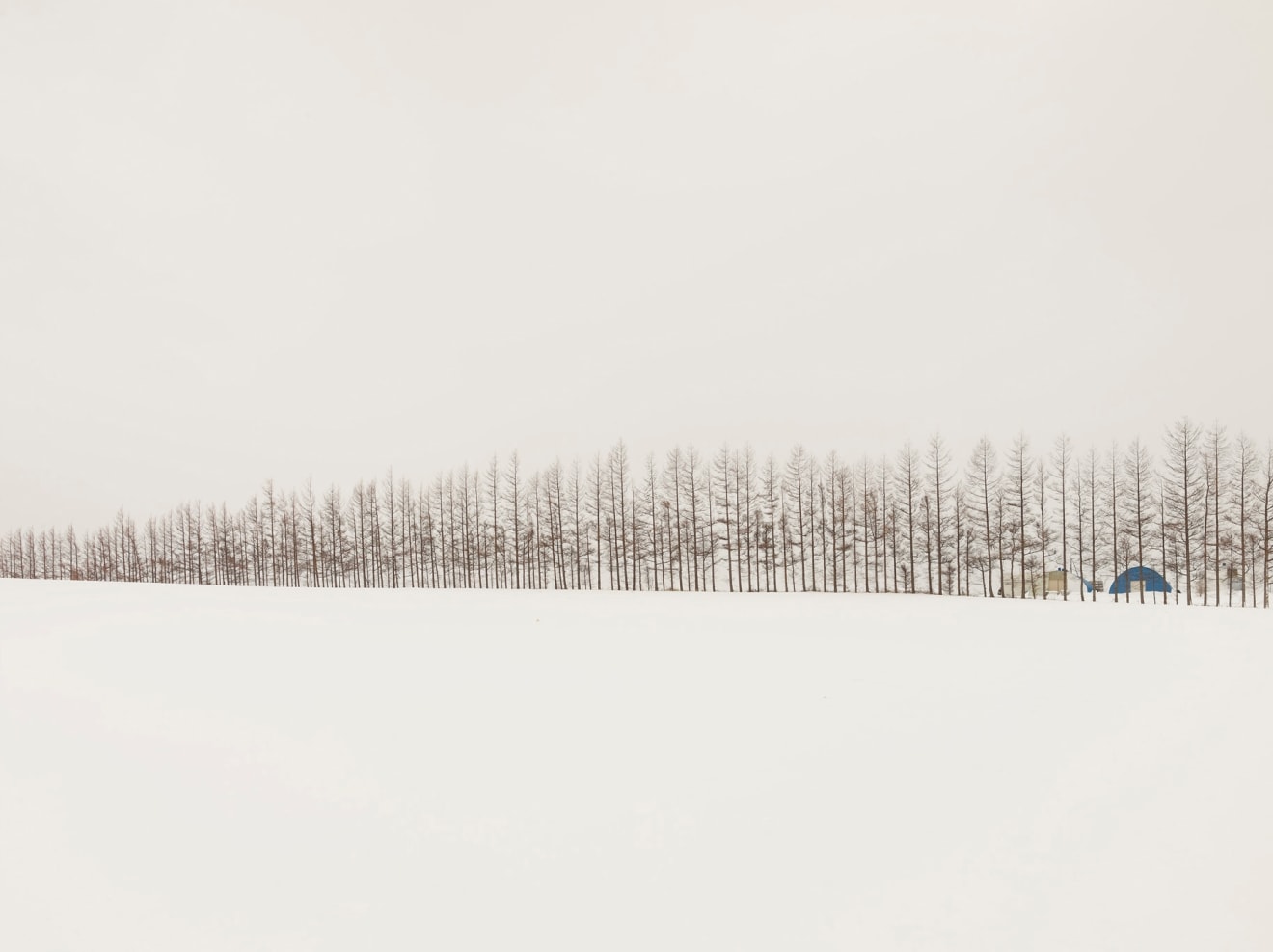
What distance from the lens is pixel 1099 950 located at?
10.5ft

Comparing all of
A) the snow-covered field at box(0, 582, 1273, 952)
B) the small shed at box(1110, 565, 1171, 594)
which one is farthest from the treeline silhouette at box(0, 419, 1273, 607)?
the snow-covered field at box(0, 582, 1273, 952)

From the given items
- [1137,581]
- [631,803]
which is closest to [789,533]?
[1137,581]

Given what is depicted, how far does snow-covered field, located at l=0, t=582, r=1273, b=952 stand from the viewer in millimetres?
3449

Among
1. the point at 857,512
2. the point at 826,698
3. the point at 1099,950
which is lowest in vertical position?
the point at 857,512

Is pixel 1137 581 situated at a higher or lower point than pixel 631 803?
lower

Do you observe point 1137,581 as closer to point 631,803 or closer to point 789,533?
point 789,533

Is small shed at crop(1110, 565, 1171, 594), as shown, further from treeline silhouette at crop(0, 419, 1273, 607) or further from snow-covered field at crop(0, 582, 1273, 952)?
snow-covered field at crop(0, 582, 1273, 952)

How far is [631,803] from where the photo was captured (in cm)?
471

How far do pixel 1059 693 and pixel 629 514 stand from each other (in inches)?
1990

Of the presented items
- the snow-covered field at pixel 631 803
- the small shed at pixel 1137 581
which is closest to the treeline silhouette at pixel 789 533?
the small shed at pixel 1137 581

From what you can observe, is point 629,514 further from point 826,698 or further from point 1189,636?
point 826,698

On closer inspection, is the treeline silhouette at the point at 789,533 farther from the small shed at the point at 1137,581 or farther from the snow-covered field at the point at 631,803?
the snow-covered field at the point at 631,803

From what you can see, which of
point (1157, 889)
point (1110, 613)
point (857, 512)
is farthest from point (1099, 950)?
point (857, 512)

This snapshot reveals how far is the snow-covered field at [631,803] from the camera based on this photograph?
3.45 meters
